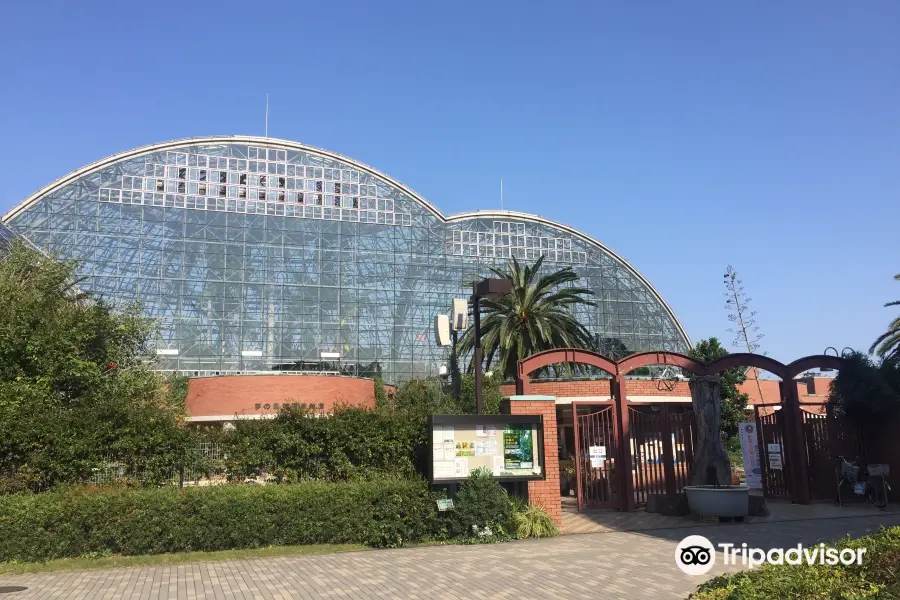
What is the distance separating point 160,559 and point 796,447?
16.4 meters

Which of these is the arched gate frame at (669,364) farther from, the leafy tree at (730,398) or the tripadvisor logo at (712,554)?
the leafy tree at (730,398)

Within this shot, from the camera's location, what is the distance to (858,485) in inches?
704

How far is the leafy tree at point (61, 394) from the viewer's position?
11633mm

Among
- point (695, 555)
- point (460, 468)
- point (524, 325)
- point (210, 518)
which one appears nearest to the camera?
point (695, 555)

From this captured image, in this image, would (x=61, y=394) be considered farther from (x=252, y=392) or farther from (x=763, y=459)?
(x=763, y=459)

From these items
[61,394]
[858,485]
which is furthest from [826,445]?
[61,394]

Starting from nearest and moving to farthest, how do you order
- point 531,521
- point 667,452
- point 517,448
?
1. point 531,521
2. point 517,448
3. point 667,452

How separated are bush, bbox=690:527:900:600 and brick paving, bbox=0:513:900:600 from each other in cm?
270

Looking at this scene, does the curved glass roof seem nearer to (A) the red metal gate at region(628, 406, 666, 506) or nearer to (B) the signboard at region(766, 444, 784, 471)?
(A) the red metal gate at region(628, 406, 666, 506)

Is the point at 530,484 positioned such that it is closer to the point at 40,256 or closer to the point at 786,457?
the point at 786,457

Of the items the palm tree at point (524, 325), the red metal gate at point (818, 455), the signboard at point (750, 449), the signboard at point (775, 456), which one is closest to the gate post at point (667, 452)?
the signboard at point (750, 449)

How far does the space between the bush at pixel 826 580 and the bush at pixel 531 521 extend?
7.19 meters

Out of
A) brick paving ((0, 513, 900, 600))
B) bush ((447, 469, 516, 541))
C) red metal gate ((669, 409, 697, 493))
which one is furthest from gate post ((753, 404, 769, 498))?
bush ((447, 469, 516, 541))

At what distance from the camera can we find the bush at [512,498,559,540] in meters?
12.9
